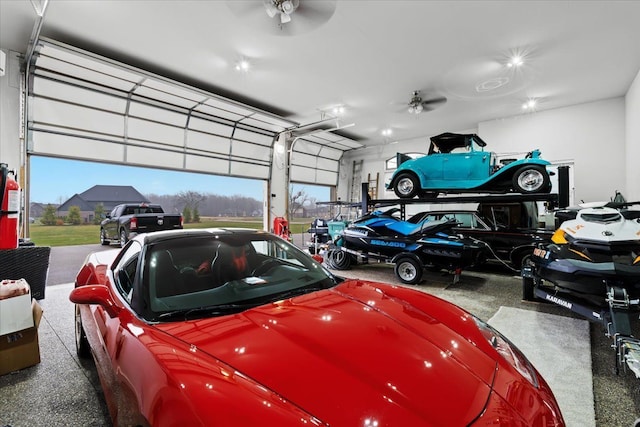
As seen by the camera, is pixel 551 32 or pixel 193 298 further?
pixel 551 32

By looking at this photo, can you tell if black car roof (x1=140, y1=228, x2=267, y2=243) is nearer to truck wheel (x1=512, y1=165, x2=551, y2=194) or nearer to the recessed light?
truck wheel (x1=512, y1=165, x2=551, y2=194)

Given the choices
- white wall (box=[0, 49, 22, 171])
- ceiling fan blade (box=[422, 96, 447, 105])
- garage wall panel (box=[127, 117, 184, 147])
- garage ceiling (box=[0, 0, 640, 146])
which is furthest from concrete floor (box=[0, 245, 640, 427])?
ceiling fan blade (box=[422, 96, 447, 105])

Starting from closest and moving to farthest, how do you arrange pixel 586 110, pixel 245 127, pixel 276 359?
pixel 276 359 → pixel 586 110 → pixel 245 127

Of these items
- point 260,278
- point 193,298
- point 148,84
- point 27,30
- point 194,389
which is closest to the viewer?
point 194,389

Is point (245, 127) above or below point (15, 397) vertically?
above

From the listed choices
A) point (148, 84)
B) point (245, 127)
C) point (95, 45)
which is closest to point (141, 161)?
point (148, 84)

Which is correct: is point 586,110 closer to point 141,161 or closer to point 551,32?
point 551,32

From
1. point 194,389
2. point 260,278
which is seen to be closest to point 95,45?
point 260,278

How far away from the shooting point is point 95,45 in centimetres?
567

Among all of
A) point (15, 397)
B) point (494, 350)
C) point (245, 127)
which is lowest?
point (15, 397)

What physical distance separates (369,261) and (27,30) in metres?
8.16

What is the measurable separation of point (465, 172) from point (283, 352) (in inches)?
246

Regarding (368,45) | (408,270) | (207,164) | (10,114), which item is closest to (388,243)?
(408,270)

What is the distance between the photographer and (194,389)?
91 centimetres
